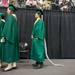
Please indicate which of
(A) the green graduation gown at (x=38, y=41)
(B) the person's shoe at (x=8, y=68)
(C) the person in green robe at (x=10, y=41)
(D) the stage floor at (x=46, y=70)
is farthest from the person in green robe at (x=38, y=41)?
(B) the person's shoe at (x=8, y=68)

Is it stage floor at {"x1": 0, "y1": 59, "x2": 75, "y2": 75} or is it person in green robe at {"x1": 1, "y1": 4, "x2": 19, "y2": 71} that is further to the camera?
person in green robe at {"x1": 1, "y1": 4, "x2": 19, "y2": 71}

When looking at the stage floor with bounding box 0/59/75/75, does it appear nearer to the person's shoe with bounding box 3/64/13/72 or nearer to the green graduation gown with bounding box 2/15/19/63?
the person's shoe with bounding box 3/64/13/72

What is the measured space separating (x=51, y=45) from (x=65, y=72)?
2337 millimetres

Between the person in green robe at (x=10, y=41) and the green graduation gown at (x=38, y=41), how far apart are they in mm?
542

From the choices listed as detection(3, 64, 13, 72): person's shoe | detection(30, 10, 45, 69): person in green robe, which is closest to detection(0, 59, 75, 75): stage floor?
detection(3, 64, 13, 72): person's shoe

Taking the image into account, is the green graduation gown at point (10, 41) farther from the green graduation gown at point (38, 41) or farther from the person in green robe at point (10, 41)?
the green graduation gown at point (38, 41)

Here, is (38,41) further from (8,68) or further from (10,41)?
(8,68)

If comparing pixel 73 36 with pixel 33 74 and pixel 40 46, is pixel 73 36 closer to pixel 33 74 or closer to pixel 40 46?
pixel 40 46

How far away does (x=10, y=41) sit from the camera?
7055 mm

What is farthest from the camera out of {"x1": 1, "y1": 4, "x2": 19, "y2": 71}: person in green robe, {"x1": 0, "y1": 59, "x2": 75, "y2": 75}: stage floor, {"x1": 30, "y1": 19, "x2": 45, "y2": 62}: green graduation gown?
{"x1": 30, "y1": 19, "x2": 45, "y2": 62}: green graduation gown

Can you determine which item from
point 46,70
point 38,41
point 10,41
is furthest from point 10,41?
point 46,70

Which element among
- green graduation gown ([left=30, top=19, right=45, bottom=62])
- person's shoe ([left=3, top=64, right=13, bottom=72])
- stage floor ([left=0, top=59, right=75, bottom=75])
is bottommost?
stage floor ([left=0, top=59, right=75, bottom=75])

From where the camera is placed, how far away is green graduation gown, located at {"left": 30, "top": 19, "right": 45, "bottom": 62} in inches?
292

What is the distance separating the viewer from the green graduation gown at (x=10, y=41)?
22.9 ft
